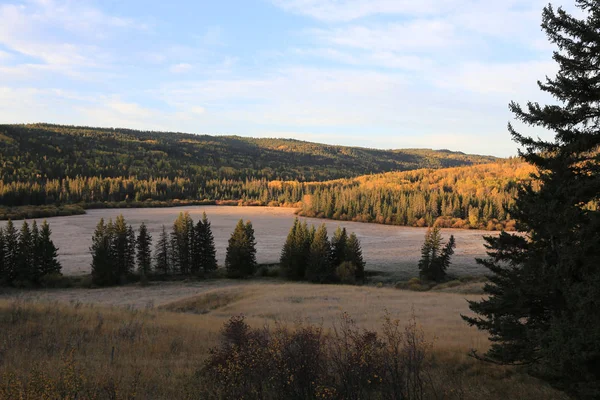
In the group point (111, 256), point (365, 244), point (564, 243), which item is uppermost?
point (564, 243)

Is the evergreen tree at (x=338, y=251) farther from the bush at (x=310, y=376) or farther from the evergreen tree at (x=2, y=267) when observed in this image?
the bush at (x=310, y=376)

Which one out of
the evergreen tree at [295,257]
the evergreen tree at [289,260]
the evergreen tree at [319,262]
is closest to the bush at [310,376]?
the evergreen tree at [319,262]

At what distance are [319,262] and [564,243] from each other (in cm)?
4666

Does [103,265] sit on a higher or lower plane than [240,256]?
lower

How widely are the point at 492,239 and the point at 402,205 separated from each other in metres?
117

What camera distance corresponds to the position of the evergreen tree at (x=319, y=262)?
5359cm

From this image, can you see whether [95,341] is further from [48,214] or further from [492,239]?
[48,214]

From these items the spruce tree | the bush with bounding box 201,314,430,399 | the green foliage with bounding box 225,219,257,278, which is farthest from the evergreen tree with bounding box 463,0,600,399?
the spruce tree

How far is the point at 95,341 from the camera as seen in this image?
1323cm

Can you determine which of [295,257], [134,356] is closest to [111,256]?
[295,257]

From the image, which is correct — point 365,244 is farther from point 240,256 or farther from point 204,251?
point 204,251

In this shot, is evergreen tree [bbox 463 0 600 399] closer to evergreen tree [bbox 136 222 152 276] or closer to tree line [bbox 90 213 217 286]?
tree line [bbox 90 213 217 286]

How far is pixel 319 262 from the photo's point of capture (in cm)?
5372

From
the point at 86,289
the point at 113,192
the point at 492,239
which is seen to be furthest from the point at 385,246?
the point at 113,192
